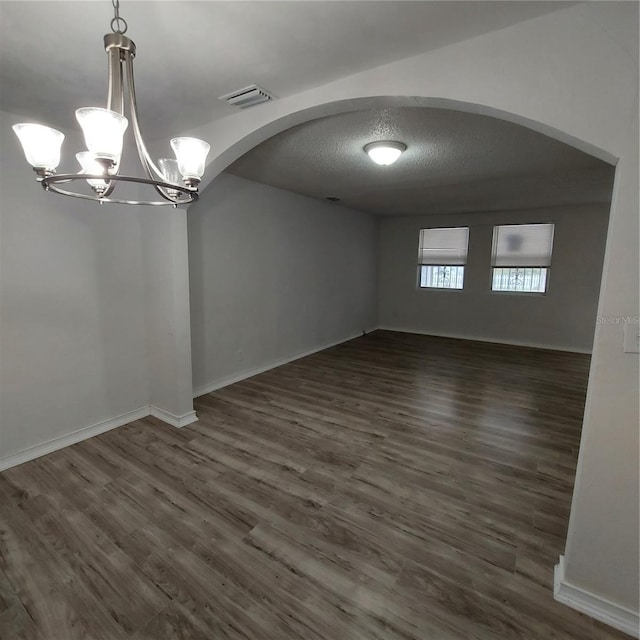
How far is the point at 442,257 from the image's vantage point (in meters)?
7.13

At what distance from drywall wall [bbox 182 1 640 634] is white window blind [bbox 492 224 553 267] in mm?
5563

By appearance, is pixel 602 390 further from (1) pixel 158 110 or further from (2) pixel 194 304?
(2) pixel 194 304

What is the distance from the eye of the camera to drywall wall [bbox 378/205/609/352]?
5793 millimetres

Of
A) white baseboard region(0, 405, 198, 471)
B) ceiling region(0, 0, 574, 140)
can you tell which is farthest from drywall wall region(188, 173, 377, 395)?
ceiling region(0, 0, 574, 140)

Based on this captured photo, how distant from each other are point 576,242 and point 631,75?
5592 mm

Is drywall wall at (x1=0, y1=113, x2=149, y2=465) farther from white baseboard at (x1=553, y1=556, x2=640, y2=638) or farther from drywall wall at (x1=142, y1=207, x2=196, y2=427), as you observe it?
white baseboard at (x1=553, y1=556, x2=640, y2=638)

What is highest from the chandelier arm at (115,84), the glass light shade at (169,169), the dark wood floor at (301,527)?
the chandelier arm at (115,84)

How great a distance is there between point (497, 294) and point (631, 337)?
569 cm

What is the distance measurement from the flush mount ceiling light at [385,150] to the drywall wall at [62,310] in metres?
2.28

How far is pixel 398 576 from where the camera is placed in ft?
5.70

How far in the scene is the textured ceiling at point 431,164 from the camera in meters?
2.60

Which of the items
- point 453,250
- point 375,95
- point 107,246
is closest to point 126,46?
point 375,95

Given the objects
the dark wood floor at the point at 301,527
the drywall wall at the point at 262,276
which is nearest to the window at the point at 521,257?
the drywall wall at the point at 262,276

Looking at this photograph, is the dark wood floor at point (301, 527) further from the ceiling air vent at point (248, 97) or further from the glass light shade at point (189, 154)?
the ceiling air vent at point (248, 97)
